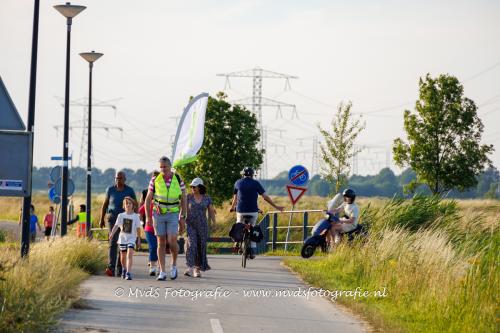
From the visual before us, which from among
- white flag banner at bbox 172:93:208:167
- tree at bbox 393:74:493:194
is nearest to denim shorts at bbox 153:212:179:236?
white flag banner at bbox 172:93:208:167

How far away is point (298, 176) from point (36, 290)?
1946 cm

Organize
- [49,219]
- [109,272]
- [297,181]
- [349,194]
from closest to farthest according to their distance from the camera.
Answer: [109,272], [349,194], [297,181], [49,219]

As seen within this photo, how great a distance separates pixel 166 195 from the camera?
17422 mm

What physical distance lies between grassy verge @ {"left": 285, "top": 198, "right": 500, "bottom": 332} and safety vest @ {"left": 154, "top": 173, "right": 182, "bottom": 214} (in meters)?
2.73

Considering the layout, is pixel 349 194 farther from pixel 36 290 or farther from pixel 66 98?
pixel 36 290

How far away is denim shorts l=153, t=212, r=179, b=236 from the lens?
17609 millimetres

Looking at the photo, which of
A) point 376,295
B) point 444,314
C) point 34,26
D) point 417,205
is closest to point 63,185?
point 417,205

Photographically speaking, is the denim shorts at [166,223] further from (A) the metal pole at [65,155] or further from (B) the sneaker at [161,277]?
(A) the metal pole at [65,155]

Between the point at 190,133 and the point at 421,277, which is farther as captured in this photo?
the point at 190,133

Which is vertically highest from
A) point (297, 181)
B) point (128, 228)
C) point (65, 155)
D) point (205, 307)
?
point (65, 155)

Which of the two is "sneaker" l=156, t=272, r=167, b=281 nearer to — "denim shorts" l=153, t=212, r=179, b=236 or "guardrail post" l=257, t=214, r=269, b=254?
"denim shorts" l=153, t=212, r=179, b=236

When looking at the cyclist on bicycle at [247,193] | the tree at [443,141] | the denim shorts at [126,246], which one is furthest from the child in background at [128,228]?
the tree at [443,141]

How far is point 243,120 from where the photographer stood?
58.4 meters

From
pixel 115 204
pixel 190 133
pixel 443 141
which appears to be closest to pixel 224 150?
pixel 443 141
